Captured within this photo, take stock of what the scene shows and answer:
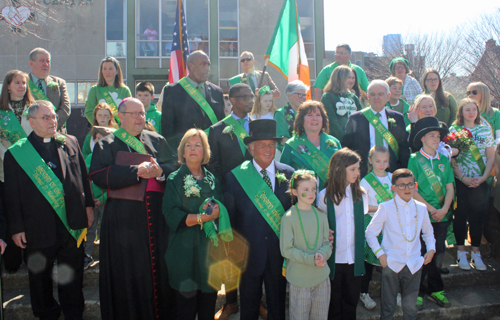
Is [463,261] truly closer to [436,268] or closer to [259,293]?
[436,268]

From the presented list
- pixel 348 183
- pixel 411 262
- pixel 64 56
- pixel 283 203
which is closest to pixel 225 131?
pixel 283 203

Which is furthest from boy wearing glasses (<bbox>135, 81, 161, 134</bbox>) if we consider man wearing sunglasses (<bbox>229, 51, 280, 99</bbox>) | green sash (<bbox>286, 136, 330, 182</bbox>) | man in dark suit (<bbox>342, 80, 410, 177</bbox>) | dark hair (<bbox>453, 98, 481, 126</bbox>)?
dark hair (<bbox>453, 98, 481, 126</bbox>)

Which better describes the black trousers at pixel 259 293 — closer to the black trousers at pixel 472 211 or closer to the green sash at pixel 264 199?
the green sash at pixel 264 199

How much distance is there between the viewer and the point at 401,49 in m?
23.0

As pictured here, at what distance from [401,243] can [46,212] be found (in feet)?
10.5

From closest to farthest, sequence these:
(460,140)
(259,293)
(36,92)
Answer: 1. (259,293)
2. (460,140)
3. (36,92)

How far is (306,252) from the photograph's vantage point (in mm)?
3258

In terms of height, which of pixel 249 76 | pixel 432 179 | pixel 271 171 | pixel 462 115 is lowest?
pixel 432 179

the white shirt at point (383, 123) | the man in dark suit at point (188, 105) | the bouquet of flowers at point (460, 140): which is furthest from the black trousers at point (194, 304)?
the bouquet of flowers at point (460, 140)

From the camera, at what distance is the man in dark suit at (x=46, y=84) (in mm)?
5074

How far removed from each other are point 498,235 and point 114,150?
4846 millimetres

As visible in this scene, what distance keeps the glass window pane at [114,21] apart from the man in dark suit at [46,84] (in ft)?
41.2

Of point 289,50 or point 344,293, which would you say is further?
point 289,50

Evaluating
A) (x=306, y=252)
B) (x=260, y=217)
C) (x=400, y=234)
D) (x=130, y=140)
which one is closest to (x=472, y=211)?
(x=400, y=234)
